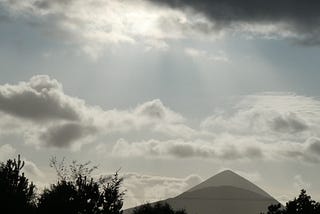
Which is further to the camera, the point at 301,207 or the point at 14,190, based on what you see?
the point at 301,207

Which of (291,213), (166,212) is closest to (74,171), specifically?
(166,212)

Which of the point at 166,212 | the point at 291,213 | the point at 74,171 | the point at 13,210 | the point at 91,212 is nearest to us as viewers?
the point at 13,210

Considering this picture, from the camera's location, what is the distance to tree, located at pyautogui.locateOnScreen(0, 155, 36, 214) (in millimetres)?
54969

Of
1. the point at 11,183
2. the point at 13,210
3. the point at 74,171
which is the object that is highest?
the point at 74,171

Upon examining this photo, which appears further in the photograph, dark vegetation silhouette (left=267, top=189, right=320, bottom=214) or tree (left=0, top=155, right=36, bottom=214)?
dark vegetation silhouette (left=267, top=189, right=320, bottom=214)

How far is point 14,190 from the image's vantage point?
194 feet

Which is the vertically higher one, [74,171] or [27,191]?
[74,171]

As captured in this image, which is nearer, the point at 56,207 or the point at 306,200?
the point at 56,207

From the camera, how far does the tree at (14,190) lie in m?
55.0

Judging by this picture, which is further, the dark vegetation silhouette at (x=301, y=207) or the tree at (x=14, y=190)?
the dark vegetation silhouette at (x=301, y=207)

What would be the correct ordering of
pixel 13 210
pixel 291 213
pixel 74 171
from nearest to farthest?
pixel 13 210, pixel 291 213, pixel 74 171

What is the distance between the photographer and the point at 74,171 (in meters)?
82.9

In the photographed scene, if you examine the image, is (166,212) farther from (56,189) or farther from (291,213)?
(56,189)

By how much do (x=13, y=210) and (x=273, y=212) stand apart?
35.2 meters
